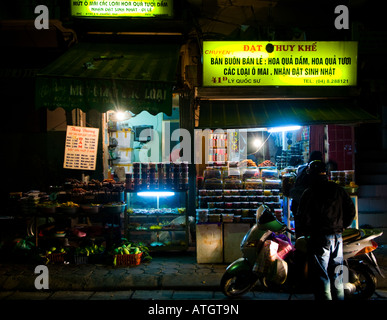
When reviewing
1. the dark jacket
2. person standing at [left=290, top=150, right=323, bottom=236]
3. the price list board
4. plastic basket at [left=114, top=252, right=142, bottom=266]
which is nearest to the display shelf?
plastic basket at [left=114, top=252, right=142, bottom=266]

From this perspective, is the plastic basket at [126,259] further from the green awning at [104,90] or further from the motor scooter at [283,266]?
the green awning at [104,90]

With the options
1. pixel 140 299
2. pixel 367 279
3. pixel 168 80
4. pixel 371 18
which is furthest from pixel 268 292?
pixel 371 18

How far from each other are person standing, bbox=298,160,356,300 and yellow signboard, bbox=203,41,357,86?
385cm

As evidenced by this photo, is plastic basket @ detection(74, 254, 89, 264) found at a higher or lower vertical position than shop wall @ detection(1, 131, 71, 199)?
lower

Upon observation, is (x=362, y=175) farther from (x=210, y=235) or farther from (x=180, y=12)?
(x=180, y=12)

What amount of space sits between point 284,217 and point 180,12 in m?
5.82

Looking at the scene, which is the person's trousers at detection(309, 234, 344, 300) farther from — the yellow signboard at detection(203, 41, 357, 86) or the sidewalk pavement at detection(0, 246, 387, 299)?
the yellow signboard at detection(203, 41, 357, 86)

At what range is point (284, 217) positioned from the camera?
7859mm

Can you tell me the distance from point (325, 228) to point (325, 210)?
0.25 meters

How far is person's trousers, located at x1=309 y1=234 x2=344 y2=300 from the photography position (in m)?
4.81

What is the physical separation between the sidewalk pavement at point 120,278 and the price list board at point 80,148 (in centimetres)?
297

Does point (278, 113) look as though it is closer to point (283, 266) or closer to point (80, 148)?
point (283, 266)

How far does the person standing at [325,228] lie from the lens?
4.83m

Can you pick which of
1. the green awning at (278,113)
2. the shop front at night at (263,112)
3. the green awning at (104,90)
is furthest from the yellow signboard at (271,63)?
the green awning at (104,90)
